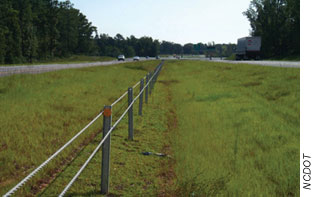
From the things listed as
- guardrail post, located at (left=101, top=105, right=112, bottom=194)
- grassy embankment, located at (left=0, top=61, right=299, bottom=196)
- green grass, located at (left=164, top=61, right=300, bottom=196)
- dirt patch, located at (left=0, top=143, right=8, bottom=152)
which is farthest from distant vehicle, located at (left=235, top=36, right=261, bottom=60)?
guardrail post, located at (left=101, top=105, right=112, bottom=194)

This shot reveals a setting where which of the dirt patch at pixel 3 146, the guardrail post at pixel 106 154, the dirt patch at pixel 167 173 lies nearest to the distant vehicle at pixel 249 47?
the dirt patch at pixel 167 173

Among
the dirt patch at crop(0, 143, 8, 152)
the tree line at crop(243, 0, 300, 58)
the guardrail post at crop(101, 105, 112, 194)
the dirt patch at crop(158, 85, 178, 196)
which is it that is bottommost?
the dirt patch at crop(158, 85, 178, 196)

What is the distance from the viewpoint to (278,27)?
8331cm

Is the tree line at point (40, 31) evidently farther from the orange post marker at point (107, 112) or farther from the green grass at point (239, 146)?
the orange post marker at point (107, 112)

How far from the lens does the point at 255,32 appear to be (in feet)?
307

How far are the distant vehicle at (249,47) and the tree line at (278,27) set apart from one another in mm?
18960

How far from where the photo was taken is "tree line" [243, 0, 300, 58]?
7728 cm

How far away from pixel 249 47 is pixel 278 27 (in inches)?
1183

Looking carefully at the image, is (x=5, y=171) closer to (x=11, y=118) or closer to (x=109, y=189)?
(x=109, y=189)

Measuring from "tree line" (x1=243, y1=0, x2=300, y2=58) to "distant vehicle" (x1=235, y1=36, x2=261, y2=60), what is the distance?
62.2 feet

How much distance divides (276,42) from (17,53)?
65.9 metres

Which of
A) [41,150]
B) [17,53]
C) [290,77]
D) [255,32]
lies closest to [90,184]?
[41,150]

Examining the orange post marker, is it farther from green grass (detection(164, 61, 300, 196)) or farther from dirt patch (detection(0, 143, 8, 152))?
dirt patch (detection(0, 143, 8, 152))

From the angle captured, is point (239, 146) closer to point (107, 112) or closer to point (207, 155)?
point (207, 155)
